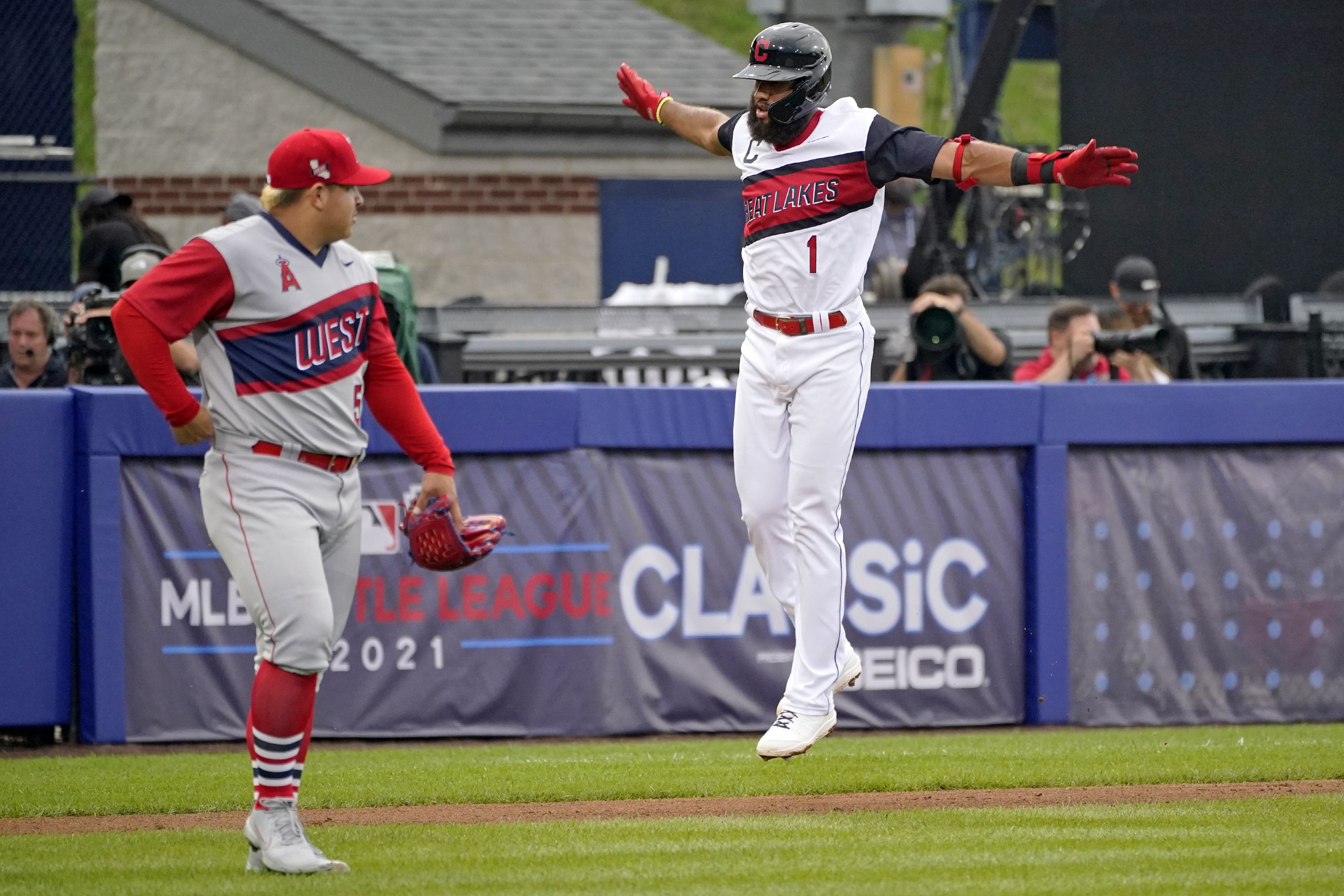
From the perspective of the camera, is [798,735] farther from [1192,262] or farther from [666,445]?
[1192,262]

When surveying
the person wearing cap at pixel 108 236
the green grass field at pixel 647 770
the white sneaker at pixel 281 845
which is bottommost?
the green grass field at pixel 647 770

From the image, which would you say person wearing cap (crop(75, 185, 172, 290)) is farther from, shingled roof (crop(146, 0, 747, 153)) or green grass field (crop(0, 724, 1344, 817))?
shingled roof (crop(146, 0, 747, 153))

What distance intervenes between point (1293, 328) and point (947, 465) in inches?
181

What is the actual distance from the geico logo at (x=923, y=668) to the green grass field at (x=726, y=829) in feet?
1.66

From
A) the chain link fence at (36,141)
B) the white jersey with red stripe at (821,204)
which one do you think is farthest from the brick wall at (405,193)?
the white jersey with red stripe at (821,204)

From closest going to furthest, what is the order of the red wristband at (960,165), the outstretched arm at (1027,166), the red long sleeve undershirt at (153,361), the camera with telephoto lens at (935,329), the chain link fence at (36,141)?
the red long sleeve undershirt at (153,361), the outstretched arm at (1027,166), the red wristband at (960,165), the camera with telephoto lens at (935,329), the chain link fence at (36,141)

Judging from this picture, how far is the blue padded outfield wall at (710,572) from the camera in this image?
313 inches

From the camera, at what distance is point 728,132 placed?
6355mm

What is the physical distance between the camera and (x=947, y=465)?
8531 millimetres

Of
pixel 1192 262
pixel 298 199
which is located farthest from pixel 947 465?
pixel 1192 262

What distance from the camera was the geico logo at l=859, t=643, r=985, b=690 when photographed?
8391mm

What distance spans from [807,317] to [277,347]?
1.85m

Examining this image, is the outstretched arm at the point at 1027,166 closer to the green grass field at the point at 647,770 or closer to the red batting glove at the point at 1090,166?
the red batting glove at the point at 1090,166

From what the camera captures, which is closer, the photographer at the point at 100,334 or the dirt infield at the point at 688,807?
the dirt infield at the point at 688,807
